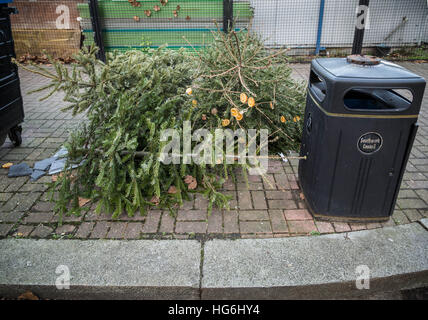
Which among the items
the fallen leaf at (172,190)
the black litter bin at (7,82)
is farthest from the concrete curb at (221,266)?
the black litter bin at (7,82)

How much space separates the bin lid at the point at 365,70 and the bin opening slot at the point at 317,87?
200 millimetres

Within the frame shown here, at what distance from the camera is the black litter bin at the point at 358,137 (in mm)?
2600

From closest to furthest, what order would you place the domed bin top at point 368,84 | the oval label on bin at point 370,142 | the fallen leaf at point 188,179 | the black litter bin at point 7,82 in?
the domed bin top at point 368,84, the oval label on bin at point 370,142, the fallen leaf at point 188,179, the black litter bin at point 7,82

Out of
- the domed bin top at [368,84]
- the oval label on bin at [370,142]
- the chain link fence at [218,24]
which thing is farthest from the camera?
the chain link fence at [218,24]

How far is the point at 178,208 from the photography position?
3.38 meters

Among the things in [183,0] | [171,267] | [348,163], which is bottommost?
[171,267]

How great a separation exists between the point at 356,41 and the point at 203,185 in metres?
4.03

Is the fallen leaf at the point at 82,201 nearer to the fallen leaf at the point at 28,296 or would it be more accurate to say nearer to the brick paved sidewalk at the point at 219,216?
the brick paved sidewalk at the point at 219,216

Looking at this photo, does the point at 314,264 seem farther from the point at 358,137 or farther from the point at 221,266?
the point at 358,137

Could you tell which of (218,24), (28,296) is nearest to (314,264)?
(28,296)

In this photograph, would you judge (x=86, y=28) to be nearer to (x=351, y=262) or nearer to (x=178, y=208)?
(x=178, y=208)

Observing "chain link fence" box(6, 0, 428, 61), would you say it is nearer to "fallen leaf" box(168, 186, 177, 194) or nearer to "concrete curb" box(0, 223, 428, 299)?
"fallen leaf" box(168, 186, 177, 194)
